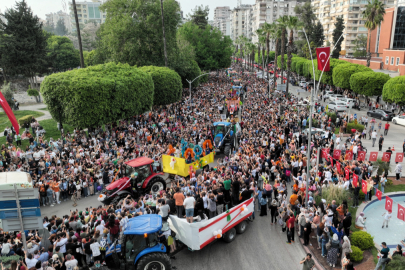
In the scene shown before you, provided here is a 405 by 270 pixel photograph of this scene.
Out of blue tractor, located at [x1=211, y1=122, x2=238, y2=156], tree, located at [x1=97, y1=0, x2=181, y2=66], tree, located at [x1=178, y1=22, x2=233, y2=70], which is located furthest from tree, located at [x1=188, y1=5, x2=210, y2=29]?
blue tractor, located at [x1=211, y1=122, x2=238, y2=156]

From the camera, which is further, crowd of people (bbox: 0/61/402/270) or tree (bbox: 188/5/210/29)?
tree (bbox: 188/5/210/29)

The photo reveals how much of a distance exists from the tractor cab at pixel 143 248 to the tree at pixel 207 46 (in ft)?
203

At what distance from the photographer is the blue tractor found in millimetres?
21906

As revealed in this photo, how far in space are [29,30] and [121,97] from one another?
34875mm

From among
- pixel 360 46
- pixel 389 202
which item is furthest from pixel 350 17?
pixel 389 202

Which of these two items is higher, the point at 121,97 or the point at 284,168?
the point at 121,97

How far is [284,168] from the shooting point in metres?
17.4

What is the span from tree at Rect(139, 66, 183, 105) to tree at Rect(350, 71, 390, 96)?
24.3 m

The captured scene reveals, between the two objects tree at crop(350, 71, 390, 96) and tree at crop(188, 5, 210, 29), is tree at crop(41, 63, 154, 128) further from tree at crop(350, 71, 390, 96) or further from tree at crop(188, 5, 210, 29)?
tree at crop(188, 5, 210, 29)

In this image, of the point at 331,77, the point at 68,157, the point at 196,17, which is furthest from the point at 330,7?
the point at 68,157

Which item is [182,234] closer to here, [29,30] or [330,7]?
[29,30]

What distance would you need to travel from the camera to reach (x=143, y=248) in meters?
9.33

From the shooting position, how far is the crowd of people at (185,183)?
10.1 meters

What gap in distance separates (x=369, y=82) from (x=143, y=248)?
3965cm
